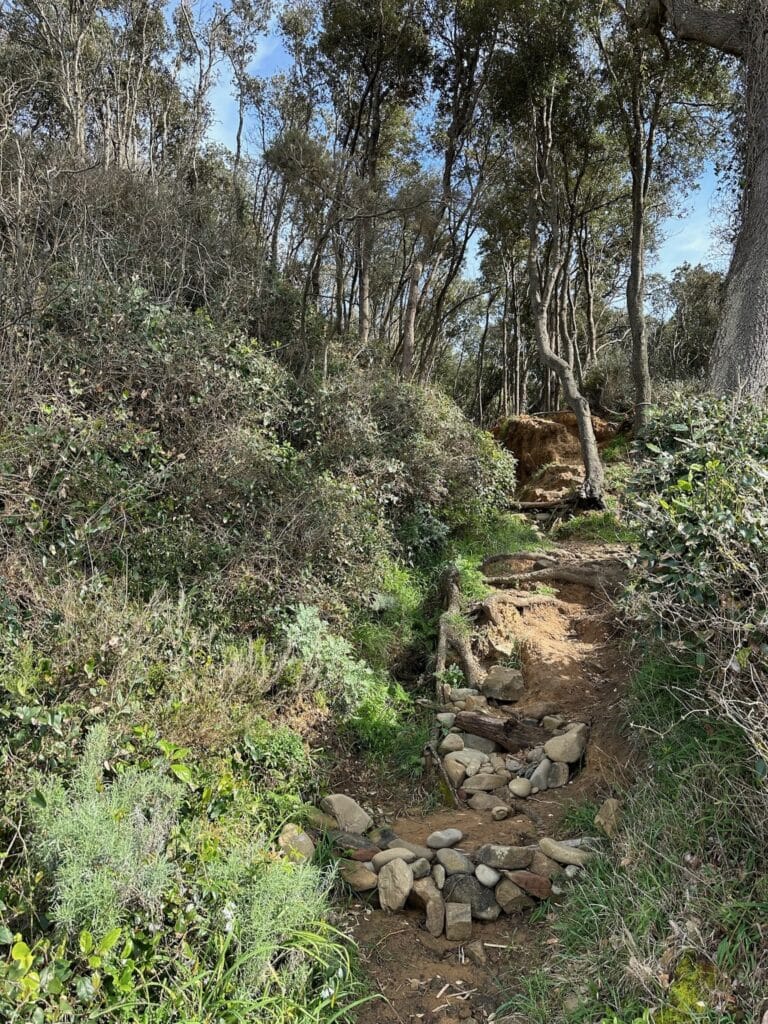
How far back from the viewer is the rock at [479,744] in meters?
4.52

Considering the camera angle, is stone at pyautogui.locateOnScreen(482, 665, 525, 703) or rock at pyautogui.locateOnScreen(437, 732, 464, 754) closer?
rock at pyautogui.locateOnScreen(437, 732, 464, 754)

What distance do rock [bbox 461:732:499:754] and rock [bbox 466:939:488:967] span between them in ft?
5.22

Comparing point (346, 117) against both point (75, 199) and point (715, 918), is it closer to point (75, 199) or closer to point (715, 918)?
point (75, 199)

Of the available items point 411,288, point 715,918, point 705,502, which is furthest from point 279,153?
point 715,918

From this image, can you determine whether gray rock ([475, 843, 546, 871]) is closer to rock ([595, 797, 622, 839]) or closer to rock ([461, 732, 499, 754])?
rock ([595, 797, 622, 839])

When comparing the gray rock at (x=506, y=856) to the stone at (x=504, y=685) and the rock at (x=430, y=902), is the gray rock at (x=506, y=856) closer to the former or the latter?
the rock at (x=430, y=902)

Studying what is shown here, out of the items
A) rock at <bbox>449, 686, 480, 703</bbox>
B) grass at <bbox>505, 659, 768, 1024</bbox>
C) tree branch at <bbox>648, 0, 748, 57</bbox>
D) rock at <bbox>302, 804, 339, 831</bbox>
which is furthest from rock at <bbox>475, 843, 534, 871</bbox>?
tree branch at <bbox>648, 0, 748, 57</bbox>

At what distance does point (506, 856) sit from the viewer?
3.26m

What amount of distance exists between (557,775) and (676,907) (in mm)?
1576

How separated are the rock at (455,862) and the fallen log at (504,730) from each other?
46.7 inches

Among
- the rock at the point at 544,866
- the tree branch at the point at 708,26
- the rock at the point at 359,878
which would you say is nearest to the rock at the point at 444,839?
the rock at the point at 359,878

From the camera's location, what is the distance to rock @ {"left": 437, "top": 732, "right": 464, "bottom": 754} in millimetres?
4492

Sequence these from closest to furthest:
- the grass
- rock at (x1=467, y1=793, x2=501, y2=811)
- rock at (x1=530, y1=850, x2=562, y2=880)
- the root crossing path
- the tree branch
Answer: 1. the grass
2. the root crossing path
3. rock at (x1=530, y1=850, x2=562, y2=880)
4. rock at (x1=467, y1=793, x2=501, y2=811)
5. the tree branch

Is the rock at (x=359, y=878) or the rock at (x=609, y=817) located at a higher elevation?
the rock at (x=609, y=817)
